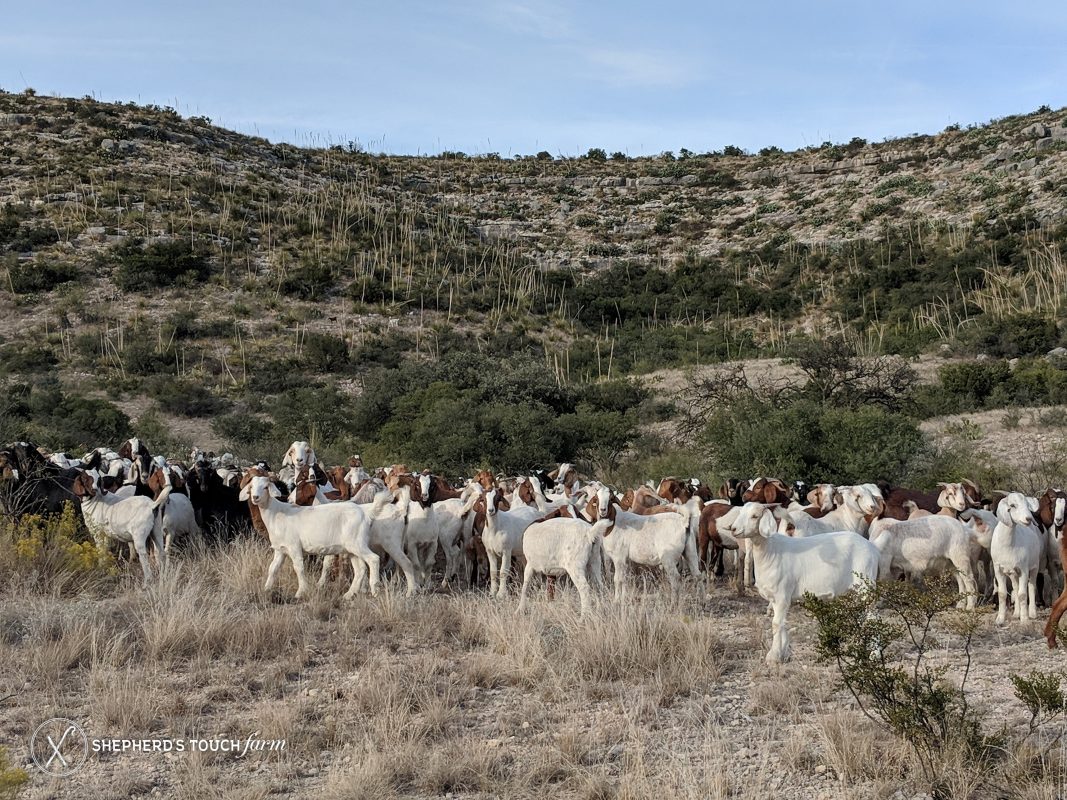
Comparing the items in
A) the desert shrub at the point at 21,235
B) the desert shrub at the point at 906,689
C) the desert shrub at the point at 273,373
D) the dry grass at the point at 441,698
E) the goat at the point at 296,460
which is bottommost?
the dry grass at the point at 441,698

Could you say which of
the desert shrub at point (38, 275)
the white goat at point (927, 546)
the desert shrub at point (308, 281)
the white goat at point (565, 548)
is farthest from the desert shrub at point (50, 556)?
the desert shrub at point (308, 281)

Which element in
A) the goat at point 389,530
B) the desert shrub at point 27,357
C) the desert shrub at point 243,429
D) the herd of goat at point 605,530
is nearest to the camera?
the herd of goat at point 605,530

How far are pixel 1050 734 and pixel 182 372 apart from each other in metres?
30.4

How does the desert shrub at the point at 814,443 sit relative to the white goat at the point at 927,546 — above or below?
above

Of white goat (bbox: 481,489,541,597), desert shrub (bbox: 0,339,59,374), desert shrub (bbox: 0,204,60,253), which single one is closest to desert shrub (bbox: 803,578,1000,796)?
white goat (bbox: 481,489,541,597)

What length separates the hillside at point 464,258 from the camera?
34.2 metres

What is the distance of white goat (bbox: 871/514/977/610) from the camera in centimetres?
923

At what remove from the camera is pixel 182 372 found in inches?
1273

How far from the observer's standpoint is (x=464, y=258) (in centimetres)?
4869

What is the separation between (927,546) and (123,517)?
8.05m

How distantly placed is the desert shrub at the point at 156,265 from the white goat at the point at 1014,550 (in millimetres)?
35172

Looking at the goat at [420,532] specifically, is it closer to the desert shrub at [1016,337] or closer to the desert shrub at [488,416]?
the desert shrub at [488,416]

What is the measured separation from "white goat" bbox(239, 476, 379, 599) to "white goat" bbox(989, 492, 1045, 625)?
582 centimetres

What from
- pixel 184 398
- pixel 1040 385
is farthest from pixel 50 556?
pixel 1040 385
